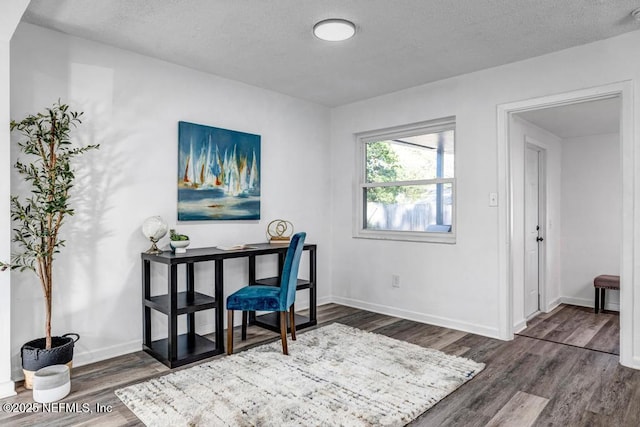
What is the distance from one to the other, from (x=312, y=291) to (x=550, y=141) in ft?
10.7

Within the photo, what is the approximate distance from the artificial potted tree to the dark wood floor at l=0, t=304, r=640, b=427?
0.25 m

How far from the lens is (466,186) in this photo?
3795 millimetres

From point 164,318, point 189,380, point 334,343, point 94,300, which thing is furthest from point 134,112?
point 334,343

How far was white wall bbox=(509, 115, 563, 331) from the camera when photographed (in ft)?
12.9

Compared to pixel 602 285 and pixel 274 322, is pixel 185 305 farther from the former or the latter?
pixel 602 285

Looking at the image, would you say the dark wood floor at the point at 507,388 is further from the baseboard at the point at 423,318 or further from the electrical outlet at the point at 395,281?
the electrical outlet at the point at 395,281

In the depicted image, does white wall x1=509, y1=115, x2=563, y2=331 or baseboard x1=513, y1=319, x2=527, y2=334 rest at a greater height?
white wall x1=509, y1=115, x2=563, y2=331

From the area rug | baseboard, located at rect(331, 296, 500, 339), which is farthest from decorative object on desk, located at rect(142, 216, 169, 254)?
baseboard, located at rect(331, 296, 500, 339)

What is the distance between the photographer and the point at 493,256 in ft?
11.8

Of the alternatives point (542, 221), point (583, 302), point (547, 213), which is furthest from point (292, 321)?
point (583, 302)

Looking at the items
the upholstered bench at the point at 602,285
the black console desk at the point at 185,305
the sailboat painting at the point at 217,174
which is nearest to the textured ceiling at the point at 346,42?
the sailboat painting at the point at 217,174

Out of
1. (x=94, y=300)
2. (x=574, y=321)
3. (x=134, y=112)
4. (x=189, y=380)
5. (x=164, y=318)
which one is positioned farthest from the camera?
(x=574, y=321)

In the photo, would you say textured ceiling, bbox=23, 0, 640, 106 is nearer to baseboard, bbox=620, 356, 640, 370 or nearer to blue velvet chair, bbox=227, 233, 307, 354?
blue velvet chair, bbox=227, 233, 307, 354

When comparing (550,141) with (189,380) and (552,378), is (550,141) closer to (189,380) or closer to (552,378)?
(552,378)
